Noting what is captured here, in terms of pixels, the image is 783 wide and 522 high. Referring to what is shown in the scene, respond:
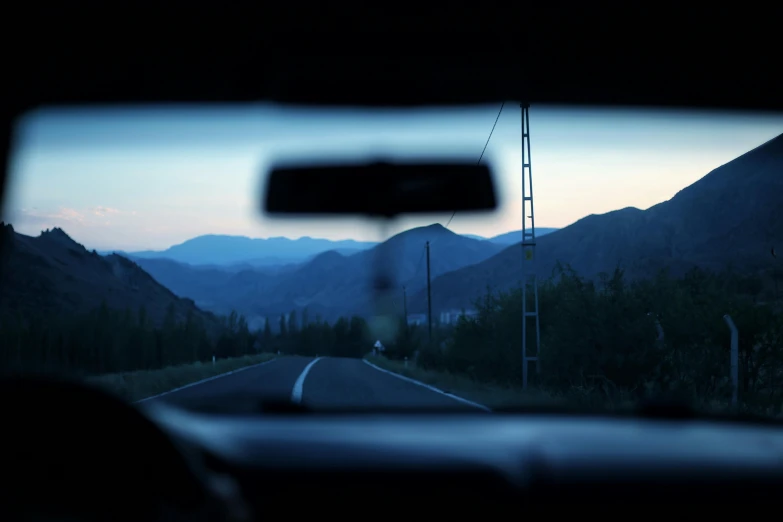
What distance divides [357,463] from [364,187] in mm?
2466

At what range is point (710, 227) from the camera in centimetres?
5200

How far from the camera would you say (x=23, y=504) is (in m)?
2.03

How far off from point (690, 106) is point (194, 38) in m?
4.01

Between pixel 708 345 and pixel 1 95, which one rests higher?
pixel 1 95

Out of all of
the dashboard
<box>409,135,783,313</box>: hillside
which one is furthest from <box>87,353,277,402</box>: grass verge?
the dashboard

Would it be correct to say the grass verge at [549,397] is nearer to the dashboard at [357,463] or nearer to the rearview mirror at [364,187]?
the rearview mirror at [364,187]

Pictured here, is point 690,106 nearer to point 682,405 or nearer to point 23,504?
point 682,405

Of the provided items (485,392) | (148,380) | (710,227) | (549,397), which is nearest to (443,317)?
(710,227)

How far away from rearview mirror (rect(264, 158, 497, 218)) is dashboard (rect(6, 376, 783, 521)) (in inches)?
60.1

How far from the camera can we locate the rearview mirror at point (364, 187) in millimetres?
5527

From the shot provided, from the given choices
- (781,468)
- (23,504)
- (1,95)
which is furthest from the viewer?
(1,95)

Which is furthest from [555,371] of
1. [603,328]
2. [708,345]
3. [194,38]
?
[194,38]

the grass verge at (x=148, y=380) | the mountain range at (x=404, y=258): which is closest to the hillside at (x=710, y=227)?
the mountain range at (x=404, y=258)

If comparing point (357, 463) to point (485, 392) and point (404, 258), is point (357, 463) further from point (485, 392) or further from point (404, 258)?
point (485, 392)
